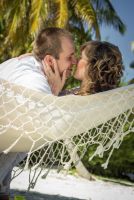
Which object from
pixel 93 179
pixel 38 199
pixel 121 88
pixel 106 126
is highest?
pixel 121 88

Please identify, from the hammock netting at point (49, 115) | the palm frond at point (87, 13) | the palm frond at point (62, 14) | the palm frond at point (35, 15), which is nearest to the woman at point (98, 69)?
the hammock netting at point (49, 115)

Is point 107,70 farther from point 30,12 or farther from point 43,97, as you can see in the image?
point 30,12

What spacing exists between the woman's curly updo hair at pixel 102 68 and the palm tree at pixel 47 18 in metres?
9.31

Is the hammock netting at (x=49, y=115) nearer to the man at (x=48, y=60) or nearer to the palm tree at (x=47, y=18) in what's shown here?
the man at (x=48, y=60)

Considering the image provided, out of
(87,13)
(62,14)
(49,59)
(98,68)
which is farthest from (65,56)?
(87,13)

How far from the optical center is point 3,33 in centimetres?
1542

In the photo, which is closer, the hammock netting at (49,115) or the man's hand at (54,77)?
the hammock netting at (49,115)

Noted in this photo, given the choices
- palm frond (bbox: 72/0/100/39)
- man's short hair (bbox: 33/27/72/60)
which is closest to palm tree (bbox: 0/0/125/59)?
palm frond (bbox: 72/0/100/39)

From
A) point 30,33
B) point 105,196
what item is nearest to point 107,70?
point 105,196

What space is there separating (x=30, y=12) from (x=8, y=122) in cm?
1101

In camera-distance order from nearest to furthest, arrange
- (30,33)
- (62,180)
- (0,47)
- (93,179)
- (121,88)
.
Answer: (121,88) → (62,180) → (93,179) → (30,33) → (0,47)

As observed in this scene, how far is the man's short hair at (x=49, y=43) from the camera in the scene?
8.32ft

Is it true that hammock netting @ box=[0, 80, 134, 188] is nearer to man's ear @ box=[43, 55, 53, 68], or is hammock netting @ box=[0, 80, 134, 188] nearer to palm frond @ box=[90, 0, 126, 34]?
man's ear @ box=[43, 55, 53, 68]

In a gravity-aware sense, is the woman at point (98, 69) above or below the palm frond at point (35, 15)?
below
